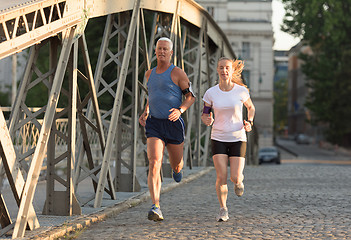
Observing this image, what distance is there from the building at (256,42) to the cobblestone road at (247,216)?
60376mm

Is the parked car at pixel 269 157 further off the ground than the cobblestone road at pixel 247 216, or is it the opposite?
the cobblestone road at pixel 247 216

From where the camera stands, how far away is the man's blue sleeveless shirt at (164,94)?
793 centimetres

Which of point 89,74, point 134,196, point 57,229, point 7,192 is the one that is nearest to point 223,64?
point 89,74

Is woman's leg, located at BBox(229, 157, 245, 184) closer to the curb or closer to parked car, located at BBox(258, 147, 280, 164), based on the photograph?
the curb

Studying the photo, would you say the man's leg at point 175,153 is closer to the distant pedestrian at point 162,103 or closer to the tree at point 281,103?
the distant pedestrian at point 162,103

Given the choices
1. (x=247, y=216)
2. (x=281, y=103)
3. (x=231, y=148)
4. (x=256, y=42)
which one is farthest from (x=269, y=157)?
(x=281, y=103)

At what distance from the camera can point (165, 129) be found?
7.97m

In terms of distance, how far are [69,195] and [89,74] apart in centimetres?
154

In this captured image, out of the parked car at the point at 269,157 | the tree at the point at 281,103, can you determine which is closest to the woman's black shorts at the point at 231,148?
the parked car at the point at 269,157

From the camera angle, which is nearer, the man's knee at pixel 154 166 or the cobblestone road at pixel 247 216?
the cobblestone road at pixel 247 216

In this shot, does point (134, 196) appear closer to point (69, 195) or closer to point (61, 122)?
point (69, 195)

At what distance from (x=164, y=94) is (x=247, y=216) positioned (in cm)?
182

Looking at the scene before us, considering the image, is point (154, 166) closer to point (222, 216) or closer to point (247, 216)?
point (222, 216)

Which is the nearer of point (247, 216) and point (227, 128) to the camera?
point (227, 128)
